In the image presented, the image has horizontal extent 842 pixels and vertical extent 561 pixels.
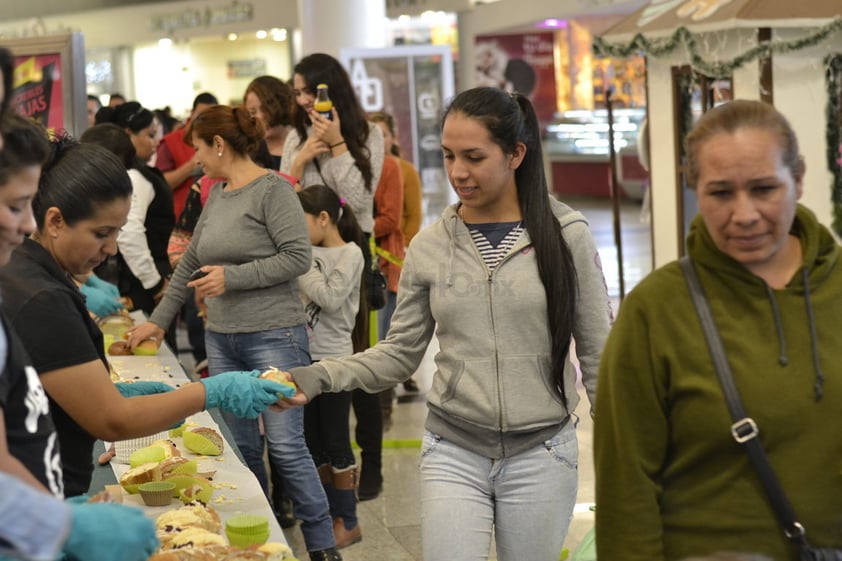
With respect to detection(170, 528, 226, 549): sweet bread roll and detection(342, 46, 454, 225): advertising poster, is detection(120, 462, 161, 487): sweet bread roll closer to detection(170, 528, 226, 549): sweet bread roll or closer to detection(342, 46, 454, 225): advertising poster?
detection(170, 528, 226, 549): sweet bread roll

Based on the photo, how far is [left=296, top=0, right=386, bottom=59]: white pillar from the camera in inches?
462

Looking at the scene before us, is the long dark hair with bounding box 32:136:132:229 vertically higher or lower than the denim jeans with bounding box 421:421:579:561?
higher

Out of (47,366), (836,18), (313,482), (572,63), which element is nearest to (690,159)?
(47,366)

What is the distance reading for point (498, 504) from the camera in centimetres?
287

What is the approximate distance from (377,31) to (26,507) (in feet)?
35.6

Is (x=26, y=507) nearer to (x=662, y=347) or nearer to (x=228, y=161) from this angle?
(x=662, y=347)

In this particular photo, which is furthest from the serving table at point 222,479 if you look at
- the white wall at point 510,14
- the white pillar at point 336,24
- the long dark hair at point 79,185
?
the white wall at point 510,14

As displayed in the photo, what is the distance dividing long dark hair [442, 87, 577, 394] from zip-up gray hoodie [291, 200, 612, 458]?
24 mm

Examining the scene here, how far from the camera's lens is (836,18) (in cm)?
678

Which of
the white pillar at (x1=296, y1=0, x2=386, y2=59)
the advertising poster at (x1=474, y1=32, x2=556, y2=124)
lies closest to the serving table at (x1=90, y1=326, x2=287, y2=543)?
the white pillar at (x1=296, y1=0, x2=386, y2=59)

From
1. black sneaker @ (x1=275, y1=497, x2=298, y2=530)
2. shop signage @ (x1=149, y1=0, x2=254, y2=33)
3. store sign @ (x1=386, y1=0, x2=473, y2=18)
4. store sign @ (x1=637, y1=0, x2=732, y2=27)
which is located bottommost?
black sneaker @ (x1=275, y1=497, x2=298, y2=530)

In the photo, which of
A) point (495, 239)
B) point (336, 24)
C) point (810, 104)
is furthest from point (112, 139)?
point (336, 24)

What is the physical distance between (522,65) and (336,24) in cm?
909

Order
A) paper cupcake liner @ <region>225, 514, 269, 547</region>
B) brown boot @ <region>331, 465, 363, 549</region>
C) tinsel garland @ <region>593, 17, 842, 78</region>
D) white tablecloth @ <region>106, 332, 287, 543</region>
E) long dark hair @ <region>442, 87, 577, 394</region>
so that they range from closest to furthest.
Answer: paper cupcake liner @ <region>225, 514, 269, 547</region>, long dark hair @ <region>442, 87, 577, 394</region>, white tablecloth @ <region>106, 332, 287, 543</region>, brown boot @ <region>331, 465, 363, 549</region>, tinsel garland @ <region>593, 17, 842, 78</region>
